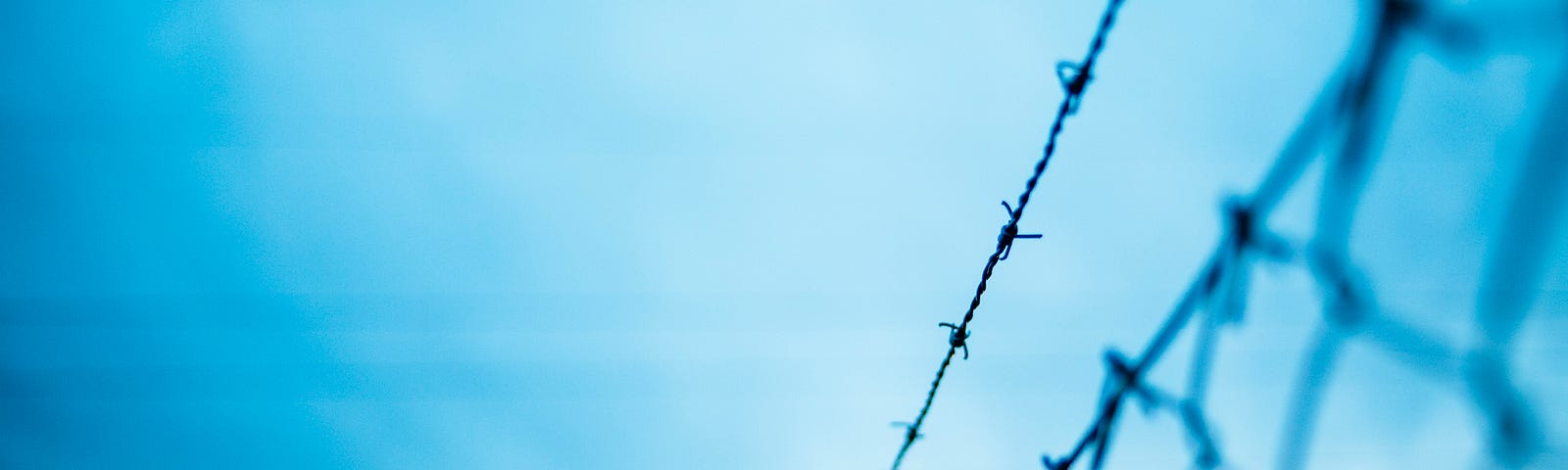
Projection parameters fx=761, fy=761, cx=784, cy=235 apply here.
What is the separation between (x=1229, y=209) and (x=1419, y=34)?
146 cm

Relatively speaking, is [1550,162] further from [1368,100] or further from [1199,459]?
[1199,459]

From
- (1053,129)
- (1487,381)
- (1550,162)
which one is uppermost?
(1053,129)

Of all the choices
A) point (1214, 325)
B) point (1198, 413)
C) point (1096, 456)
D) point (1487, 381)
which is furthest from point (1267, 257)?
point (1096, 456)

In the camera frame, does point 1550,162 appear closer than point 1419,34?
Yes

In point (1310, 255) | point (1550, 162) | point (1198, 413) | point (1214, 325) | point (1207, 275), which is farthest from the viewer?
point (1198, 413)

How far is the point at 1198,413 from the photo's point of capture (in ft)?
18.9

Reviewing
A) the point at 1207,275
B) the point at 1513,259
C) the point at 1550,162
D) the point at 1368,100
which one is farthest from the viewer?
the point at 1207,275

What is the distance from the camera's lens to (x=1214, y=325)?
5.33 metres

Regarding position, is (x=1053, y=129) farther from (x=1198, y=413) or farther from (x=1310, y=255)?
(x=1198, y=413)

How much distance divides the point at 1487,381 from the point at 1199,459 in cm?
224

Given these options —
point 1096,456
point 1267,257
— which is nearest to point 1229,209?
point 1267,257

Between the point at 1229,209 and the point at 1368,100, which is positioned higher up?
the point at 1229,209

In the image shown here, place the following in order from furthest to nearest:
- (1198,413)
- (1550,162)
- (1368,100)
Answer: (1198,413), (1368,100), (1550,162)

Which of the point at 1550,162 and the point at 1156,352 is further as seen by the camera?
the point at 1156,352
